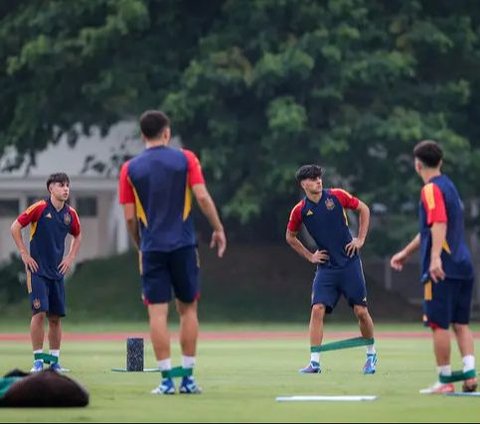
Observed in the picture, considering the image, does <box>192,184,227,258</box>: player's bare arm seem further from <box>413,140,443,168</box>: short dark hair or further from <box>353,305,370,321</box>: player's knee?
<box>353,305,370,321</box>: player's knee

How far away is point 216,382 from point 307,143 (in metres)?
25.5

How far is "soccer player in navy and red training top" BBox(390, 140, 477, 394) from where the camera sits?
1428cm

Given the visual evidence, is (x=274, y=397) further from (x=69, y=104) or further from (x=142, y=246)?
(x=69, y=104)

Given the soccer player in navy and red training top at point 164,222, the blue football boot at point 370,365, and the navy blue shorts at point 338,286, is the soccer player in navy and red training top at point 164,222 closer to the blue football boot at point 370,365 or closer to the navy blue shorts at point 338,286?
the blue football boot at point 370,365

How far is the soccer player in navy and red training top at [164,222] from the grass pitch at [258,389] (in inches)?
23.5

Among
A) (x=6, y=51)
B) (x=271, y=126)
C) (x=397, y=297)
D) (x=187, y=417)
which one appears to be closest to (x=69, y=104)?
(x=6, y=51)

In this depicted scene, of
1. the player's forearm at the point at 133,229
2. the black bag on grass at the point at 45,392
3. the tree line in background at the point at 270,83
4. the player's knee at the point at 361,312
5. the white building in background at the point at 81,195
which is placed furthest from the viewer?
the white building in background at the point at 81,195

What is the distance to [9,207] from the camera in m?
53.3

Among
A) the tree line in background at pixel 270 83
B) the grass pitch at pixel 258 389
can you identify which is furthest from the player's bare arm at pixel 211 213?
the tree line in background at pixel 270 83

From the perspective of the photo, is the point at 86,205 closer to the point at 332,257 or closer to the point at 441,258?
the point at 332,257

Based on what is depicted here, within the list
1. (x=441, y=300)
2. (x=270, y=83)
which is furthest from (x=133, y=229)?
(x=270, y=83)

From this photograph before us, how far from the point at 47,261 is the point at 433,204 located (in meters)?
7.04

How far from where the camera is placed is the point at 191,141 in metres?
43.4

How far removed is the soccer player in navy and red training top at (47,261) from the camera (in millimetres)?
20031
